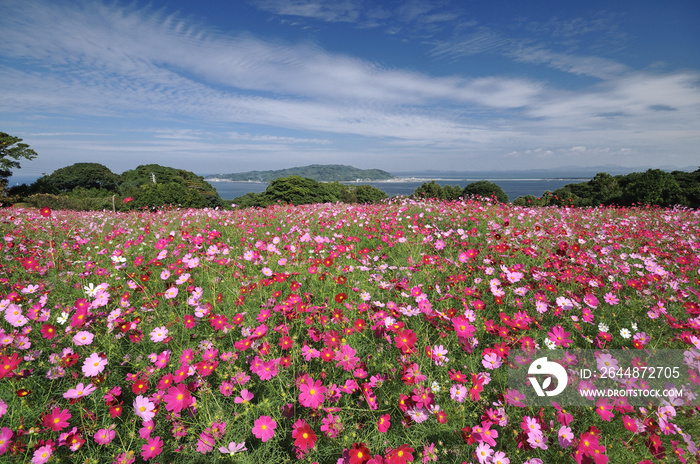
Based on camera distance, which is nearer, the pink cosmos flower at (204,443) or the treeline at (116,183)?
the pink cosmos flower at (204,443)

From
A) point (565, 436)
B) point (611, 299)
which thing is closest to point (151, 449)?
point (565, 436)

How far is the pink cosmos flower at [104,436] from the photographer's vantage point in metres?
1.39

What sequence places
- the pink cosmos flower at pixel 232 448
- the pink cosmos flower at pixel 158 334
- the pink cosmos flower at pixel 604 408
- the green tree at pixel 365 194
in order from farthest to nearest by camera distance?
the green tree at pixel 365 194, the pink cosmos flower at pixel 158 334, the pink cosmos flower at pixel 604 408, the pink cosmos flower at pixel 232 448

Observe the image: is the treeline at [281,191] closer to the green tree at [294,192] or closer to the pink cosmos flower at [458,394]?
the green tree at [294,192]

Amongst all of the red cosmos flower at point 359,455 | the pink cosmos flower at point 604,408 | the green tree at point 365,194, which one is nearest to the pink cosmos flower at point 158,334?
the red cosmos flower at point 359,455

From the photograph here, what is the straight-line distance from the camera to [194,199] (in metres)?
31.4

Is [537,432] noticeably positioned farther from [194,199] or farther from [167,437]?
[194,199]

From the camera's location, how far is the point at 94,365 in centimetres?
170

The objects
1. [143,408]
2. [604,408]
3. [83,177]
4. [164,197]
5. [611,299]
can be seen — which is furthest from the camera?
[83,177]

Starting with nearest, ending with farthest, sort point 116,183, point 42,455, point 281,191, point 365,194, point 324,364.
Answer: point 42,455
point 324,364
point 281,191
point 116,183
point 365,194

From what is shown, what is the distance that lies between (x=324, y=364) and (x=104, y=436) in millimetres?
1199

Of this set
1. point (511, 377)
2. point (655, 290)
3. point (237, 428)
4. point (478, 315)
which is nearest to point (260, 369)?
point (237, 428)

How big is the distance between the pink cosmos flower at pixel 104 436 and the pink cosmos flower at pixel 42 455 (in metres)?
0.16

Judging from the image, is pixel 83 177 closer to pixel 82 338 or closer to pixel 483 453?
pixel 82 338
